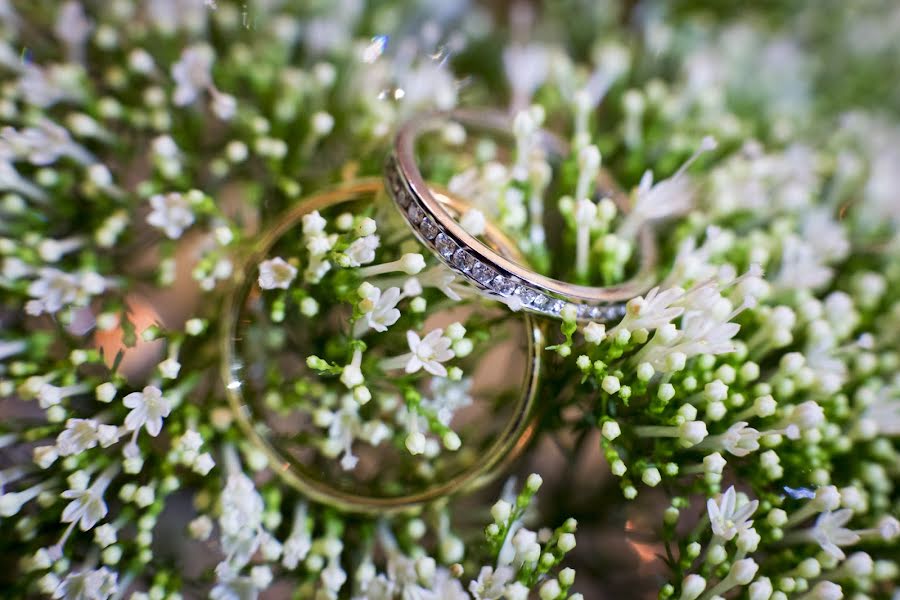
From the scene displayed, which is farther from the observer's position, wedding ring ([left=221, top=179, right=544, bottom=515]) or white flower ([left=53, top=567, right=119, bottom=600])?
wedding ring ([left=221, top=179, right=544, bottom=515])

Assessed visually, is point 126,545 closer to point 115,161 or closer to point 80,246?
point 80,246

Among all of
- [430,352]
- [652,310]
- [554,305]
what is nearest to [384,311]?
[430,352]

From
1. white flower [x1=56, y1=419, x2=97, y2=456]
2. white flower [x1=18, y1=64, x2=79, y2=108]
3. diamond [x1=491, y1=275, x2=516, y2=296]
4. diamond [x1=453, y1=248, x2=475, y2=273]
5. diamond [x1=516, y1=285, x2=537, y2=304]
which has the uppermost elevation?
white flower [x1=18, y1=64, x2=79, y2=108]

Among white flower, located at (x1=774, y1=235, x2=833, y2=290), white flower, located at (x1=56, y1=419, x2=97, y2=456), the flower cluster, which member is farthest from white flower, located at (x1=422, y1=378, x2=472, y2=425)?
white flower, located at (x1=774, y1=235, x2=833, y2=290)

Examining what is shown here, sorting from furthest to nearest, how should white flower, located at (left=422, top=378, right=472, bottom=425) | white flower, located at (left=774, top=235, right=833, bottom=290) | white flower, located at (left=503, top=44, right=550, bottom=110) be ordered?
white flower, located at (left=503, top=44, right=550, bottom=110) < white flower, located at (left=774, top=235, right=833, bottom=290) < white flower, located at (left=422, top=378, right=472, bottom=425)

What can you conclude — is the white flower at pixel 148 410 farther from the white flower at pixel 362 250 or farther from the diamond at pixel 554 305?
the diamond at pixel 554 305

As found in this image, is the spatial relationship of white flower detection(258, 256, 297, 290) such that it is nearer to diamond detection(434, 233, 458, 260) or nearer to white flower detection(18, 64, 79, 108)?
diamond detection(434, 233, 458, 260)

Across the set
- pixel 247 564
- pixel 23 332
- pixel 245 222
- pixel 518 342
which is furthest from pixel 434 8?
pixel 247 564

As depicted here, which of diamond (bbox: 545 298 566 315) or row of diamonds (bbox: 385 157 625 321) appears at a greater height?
row of diamonds (bbox: 385 157 625 321)
